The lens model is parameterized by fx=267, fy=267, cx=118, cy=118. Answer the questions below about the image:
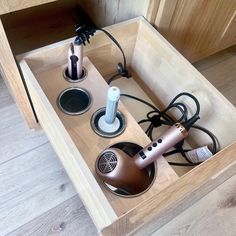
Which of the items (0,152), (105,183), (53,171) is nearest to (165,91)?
(105,183)

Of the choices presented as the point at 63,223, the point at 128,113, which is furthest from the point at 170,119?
the point at 63,223

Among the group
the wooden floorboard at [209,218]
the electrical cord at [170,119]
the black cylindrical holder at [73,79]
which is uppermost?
the black cylindrical holder at [73,79]

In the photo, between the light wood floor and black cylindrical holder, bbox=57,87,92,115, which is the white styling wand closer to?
black cylindrical holder, bbox=57,87,92,115

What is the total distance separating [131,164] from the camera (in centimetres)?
61

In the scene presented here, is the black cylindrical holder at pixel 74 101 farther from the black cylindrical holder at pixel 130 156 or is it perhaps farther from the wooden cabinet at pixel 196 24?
the wooden cabinet at pixel 196 24

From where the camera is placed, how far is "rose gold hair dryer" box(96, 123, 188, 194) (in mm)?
588

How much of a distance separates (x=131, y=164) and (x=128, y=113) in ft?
0.48

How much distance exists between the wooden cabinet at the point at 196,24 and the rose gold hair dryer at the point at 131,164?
1.18 feet

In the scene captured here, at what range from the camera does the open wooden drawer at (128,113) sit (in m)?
0.49

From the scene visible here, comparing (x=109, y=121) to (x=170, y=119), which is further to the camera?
(x=170, y=119)

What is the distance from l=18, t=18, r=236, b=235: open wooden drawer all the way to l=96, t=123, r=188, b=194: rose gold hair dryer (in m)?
0.03

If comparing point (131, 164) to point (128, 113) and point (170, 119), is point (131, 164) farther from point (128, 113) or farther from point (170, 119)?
point (170, 119)

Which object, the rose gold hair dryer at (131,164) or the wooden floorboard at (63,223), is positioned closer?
the rose gold hair dryer at (131,164)

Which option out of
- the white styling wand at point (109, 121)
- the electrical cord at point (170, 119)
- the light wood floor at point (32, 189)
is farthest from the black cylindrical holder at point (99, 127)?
the light wood floor at point (32, 189)
